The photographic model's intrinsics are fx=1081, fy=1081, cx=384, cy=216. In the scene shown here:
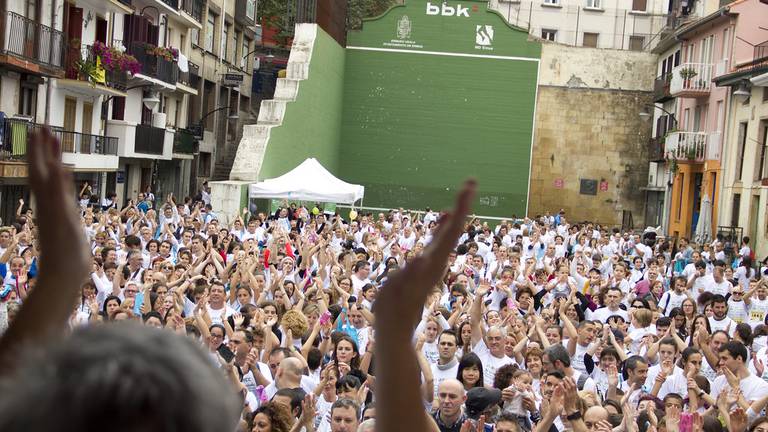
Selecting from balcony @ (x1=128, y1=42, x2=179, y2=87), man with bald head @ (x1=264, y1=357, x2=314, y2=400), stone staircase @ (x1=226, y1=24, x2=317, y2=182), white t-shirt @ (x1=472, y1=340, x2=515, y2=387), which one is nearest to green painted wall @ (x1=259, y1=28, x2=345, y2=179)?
stone staircase @ (x1=226, y1=24, x2=317, y2=182)

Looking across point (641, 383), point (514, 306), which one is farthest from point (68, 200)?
point (514, 306)

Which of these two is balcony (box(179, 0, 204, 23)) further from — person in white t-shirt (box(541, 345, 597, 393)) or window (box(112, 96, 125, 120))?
person in white t-shirt (box(541, 345, 597, 393))

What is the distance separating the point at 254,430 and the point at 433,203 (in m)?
37.9

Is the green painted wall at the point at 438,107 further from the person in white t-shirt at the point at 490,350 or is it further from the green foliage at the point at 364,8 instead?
the person in white t-shirt at the point at 490,350

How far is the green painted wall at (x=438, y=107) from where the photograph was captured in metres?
44.0

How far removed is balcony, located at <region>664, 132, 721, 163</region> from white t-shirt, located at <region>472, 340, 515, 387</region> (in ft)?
90.4

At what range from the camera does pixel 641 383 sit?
9.15 m

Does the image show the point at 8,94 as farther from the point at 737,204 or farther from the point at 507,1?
the point at 507,1

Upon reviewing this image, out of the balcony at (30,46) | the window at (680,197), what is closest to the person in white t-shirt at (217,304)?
the balcony at (30,46)

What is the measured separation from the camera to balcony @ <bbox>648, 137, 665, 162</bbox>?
4203 centimetres

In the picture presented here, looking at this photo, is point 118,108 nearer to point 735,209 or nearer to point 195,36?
point 195,36

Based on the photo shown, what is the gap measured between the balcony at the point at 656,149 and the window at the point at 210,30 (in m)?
18.7

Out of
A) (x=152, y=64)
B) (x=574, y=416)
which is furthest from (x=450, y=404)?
(x=152, y=64)

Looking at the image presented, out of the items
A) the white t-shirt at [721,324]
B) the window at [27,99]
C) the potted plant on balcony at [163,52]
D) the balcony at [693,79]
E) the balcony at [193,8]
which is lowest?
the white t-shirt at [721,324]
